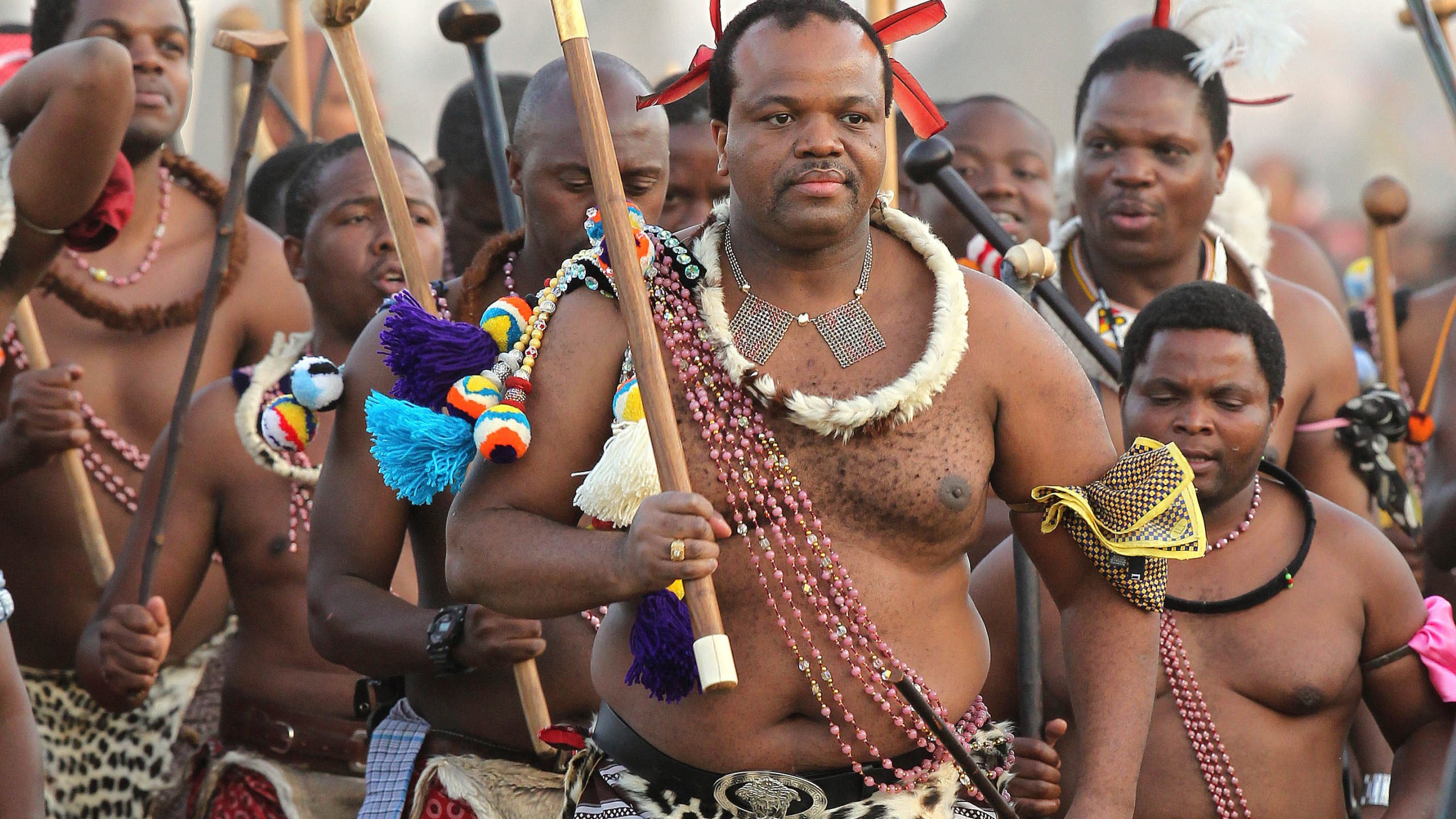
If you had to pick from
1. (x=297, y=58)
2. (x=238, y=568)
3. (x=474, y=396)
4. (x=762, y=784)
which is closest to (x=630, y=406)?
(x=474, y=396)

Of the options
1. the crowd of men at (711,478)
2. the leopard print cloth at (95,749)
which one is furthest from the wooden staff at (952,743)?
the leopard print cloth at (95,749)

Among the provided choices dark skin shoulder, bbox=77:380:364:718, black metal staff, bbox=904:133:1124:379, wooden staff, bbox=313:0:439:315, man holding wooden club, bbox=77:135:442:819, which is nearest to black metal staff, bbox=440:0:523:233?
man holding wooden club, bbox=77:135:442:819

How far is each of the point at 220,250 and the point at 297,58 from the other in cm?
357

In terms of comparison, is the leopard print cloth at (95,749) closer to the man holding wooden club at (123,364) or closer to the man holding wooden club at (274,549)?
the man holding wooden club at (123,364)

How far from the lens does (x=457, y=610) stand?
3932mm

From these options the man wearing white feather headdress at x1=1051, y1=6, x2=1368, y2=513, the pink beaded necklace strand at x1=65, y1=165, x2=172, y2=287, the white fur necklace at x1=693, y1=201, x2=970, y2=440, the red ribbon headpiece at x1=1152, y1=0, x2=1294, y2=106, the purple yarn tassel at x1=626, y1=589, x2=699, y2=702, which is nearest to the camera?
the purple yarn tassel at x1=626, y1=589, x2=699, y2=702

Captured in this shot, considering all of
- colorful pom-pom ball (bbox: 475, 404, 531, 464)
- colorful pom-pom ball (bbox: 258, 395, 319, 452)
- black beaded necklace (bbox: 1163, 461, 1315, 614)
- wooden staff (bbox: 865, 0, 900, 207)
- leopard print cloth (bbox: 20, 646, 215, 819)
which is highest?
wooden staff (bbox: 865, 0, 900, 207)

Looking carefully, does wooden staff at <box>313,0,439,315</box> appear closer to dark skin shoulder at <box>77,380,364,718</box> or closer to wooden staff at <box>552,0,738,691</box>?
dark skin shoulder at <box>77,380,364,718</box>

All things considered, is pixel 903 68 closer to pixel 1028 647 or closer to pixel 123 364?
pixel 1028 647

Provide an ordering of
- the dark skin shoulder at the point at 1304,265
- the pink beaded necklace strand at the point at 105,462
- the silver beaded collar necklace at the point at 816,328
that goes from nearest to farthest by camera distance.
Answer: the silver beaded collar necklace at the point at 816,328 < the pink beaded necklace strand at the point at 105,462 < the dark skin shoulder at the point at 1304,265

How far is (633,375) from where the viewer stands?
10.3 feet

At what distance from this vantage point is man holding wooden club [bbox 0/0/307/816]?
5277mm

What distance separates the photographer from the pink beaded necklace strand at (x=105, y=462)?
551cm

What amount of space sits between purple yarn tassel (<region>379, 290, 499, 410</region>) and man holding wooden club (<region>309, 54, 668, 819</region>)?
0.75m
